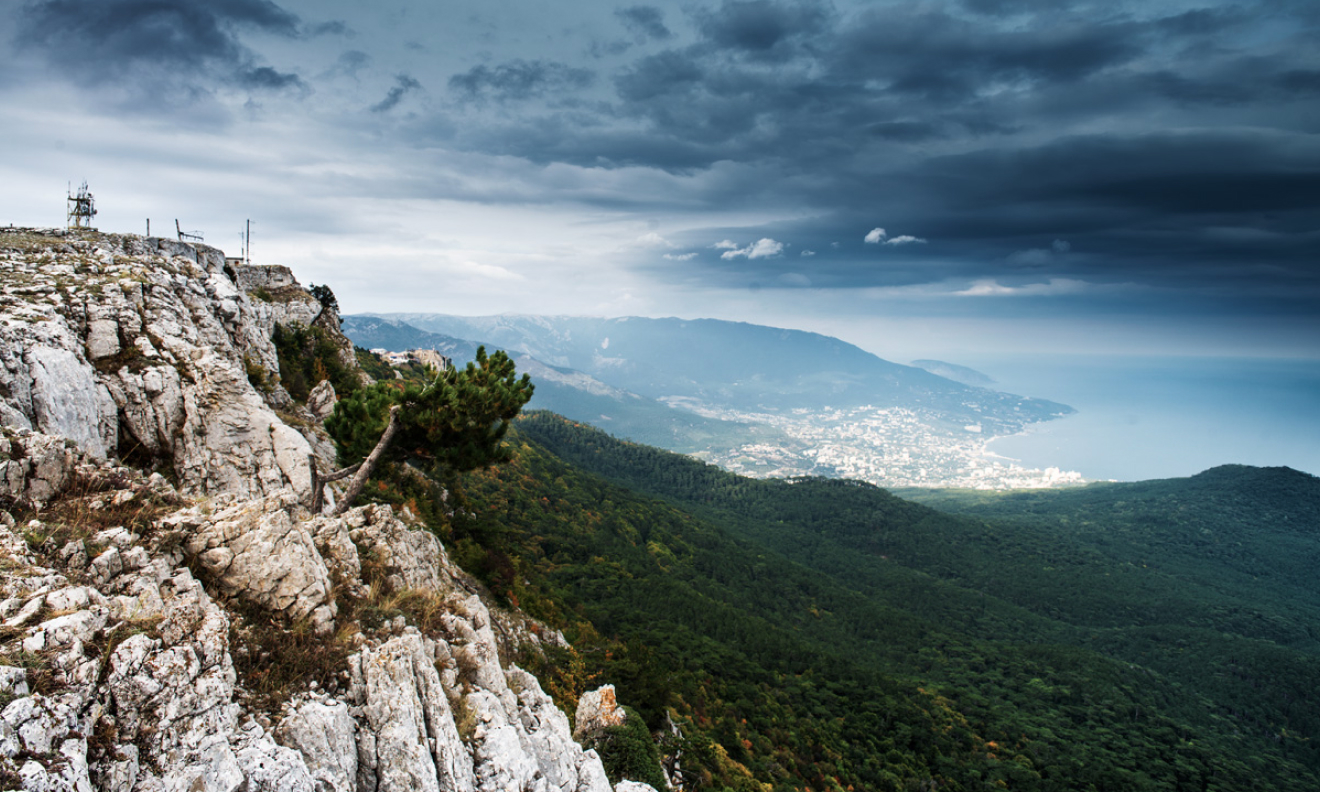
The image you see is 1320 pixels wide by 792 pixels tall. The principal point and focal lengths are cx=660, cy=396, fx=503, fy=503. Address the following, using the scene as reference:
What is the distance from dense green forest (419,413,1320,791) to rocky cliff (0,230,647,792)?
8889 millimetres

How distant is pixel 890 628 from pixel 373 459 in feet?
284

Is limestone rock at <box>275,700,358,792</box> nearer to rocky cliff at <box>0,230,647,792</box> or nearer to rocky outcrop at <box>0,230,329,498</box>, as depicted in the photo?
rocky cliff at <box>0,230,647,792</box>

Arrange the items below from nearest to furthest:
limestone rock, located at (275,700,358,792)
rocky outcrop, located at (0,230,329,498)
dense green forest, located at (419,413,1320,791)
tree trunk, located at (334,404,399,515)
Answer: limestone rock, located at (275,700,358,792), rocky outcrop, located at (0,230,329,498), tree trunk, located at (334,404,399,515), dense green forest, located at (419,413,1320,791)

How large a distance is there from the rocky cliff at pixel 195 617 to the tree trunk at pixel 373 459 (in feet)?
5.05

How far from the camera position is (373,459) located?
16906 millimetres

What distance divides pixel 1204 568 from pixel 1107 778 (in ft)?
521

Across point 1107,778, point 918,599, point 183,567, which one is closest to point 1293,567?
point 918,599

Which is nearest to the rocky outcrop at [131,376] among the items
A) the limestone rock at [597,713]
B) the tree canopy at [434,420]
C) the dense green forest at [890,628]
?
the tree canopy at [434,420]

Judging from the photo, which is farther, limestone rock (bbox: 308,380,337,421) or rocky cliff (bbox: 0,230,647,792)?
limestone rock (bbox: 308,380,337,421)

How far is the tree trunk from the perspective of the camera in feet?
54.1

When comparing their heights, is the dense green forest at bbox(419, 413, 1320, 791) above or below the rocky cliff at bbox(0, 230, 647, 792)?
below

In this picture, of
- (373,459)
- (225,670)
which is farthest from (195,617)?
(373,459)

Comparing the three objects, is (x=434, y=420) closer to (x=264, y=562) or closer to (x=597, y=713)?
(x=264, y=562)

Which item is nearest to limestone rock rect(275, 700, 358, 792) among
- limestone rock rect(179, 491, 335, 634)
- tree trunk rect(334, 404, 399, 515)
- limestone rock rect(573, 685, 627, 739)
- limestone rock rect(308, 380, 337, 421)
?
limestone rock rect(179, 491, 335, 634)
